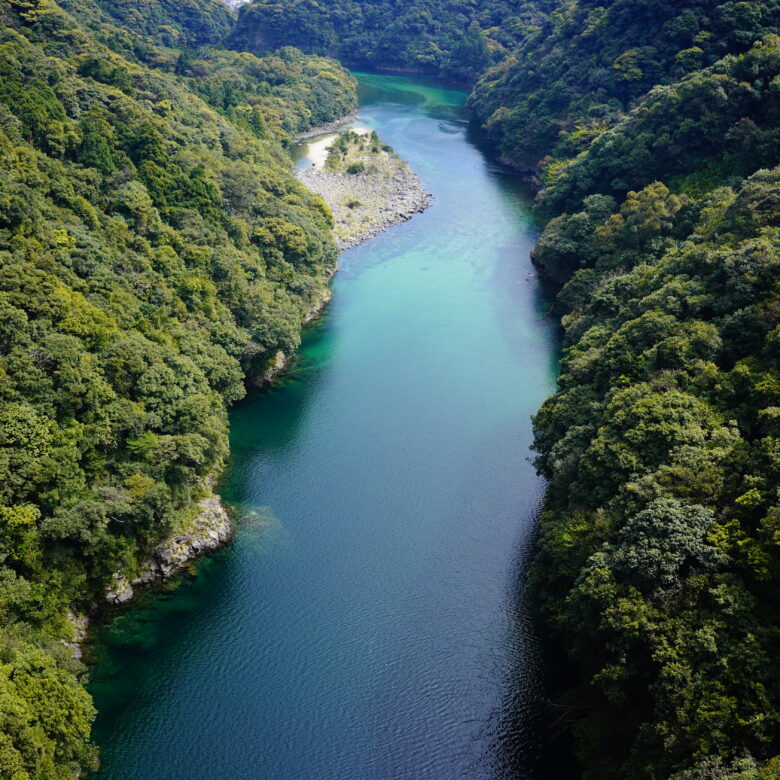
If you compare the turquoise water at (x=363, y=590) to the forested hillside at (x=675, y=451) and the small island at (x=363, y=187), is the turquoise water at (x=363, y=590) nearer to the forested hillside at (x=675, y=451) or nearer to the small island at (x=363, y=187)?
the forested hillside at (x=675, y=451)

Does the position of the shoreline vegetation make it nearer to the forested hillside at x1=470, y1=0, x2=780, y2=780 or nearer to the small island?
the small island

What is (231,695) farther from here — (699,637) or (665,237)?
(665,237)

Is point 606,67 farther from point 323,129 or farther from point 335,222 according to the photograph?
point 323,129

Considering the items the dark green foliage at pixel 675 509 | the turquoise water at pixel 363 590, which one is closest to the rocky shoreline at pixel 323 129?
the turquoise water at pixel 363 590

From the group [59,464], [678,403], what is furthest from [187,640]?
[678,403]

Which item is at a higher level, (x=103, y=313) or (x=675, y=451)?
(x=675, y=451)

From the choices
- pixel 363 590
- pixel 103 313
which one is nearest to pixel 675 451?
pixel 363 590
